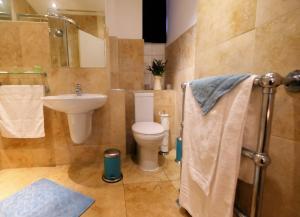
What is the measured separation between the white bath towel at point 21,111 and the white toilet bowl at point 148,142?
968 millimetres

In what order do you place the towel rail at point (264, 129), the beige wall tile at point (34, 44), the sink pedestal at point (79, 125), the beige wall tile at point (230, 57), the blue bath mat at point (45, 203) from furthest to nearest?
the beige wall tile at point (34, 44)
the sink pedestal at point (79, 125)
the blue bath mat at point (45, 203)
the beige wall tile at point (230, 57)
the towel rail at point (264, 129)

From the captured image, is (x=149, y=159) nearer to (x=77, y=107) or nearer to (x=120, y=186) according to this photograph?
(x=120, y=186)

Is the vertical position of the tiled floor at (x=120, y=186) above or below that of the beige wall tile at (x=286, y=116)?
below

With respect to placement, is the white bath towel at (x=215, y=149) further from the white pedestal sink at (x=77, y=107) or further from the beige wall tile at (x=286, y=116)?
the white pedestal sink at (x=77, y=107)

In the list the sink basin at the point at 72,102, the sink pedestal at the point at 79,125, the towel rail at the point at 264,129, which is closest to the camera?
the towel rail at the point at 264,129

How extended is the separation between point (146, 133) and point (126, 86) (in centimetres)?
100

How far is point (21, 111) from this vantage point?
1.62 m

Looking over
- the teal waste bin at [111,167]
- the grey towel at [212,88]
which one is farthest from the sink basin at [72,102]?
the grey towel at [212,88]

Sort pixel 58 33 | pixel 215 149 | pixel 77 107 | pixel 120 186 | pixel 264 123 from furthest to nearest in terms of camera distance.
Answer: pixel 58 33 → pixel 120 186 → pixel 77 107 → pixel 215 149 → pixel 264 123

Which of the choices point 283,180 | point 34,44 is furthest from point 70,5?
point 283,180

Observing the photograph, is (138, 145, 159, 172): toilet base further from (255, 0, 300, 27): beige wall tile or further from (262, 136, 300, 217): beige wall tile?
(255, 0, 300, 27): beige wall tile

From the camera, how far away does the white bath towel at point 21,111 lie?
158 cm

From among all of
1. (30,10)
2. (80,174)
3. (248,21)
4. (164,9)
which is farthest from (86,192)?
(164,9)

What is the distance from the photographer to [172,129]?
2268 mm
